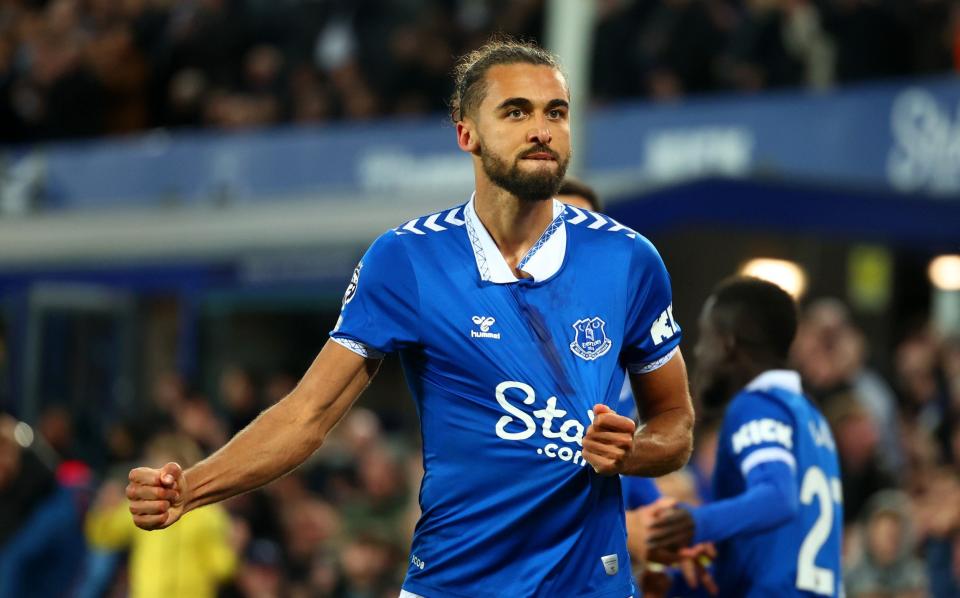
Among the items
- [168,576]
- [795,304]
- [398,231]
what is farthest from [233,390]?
[398,231]

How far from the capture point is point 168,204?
57.4 feet

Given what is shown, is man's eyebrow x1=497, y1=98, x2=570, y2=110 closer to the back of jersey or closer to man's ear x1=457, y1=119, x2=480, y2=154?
man's ear x1=457, y1=119, x2=480, y2=154

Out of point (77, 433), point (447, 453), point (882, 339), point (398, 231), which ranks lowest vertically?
point (77, 433)

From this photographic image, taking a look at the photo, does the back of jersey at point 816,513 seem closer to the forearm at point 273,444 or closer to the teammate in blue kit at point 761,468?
the teammate in blue kit at point 761,468

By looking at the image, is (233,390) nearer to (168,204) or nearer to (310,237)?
(310,237)

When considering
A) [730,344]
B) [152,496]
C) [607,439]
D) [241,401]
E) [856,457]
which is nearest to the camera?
[607,439]

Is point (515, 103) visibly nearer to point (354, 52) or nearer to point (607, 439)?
point (607, 439)

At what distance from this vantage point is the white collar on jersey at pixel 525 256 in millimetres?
4656

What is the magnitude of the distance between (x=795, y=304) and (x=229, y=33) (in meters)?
13.8

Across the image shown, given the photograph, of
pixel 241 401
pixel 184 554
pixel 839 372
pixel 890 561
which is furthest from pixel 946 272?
pixel 184 554

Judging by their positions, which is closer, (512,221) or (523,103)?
(523,103)

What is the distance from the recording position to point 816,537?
19.3 ft

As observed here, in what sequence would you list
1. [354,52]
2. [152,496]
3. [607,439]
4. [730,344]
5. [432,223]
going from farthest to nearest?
[354,52], [730,344], [432,223], [152,496], [607,439]

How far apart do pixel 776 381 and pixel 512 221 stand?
1.53m
